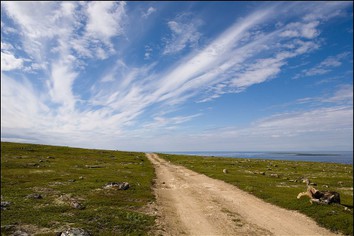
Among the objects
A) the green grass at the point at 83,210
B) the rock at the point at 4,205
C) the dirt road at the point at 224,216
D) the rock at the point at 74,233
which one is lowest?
the dirt road at the point at 224,216

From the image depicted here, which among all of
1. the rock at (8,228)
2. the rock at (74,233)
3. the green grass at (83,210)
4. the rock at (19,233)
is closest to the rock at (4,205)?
the green grass at (83,210)

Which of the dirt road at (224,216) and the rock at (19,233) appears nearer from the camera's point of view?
the rock at (19,233)

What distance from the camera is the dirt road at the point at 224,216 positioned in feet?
78.6

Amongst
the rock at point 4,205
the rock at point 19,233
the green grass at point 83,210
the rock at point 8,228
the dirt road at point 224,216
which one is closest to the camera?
the rock at point 19,233

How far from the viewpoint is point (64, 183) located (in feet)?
151

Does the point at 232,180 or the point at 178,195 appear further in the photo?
the point at 232,180

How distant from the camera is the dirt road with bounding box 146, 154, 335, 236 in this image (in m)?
24.0

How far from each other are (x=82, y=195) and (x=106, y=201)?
516 cm

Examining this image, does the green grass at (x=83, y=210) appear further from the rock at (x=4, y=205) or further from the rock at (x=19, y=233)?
the rock at (x=19, y=233)

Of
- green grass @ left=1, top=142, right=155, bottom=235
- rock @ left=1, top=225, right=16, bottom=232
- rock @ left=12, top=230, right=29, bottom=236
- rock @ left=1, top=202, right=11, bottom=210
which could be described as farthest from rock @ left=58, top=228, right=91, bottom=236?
rock @ left=1, top=202, right=11, bottom=210

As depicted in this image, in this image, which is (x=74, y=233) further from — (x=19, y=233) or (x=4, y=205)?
(x=4, y=205)

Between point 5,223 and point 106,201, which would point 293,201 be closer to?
point 106,201

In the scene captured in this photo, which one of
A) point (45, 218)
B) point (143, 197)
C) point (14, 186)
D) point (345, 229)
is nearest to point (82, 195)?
point (143, 197)

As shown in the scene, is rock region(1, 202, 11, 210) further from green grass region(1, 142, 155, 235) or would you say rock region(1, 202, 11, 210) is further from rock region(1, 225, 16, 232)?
rock region(1, 225, 16, 232)
